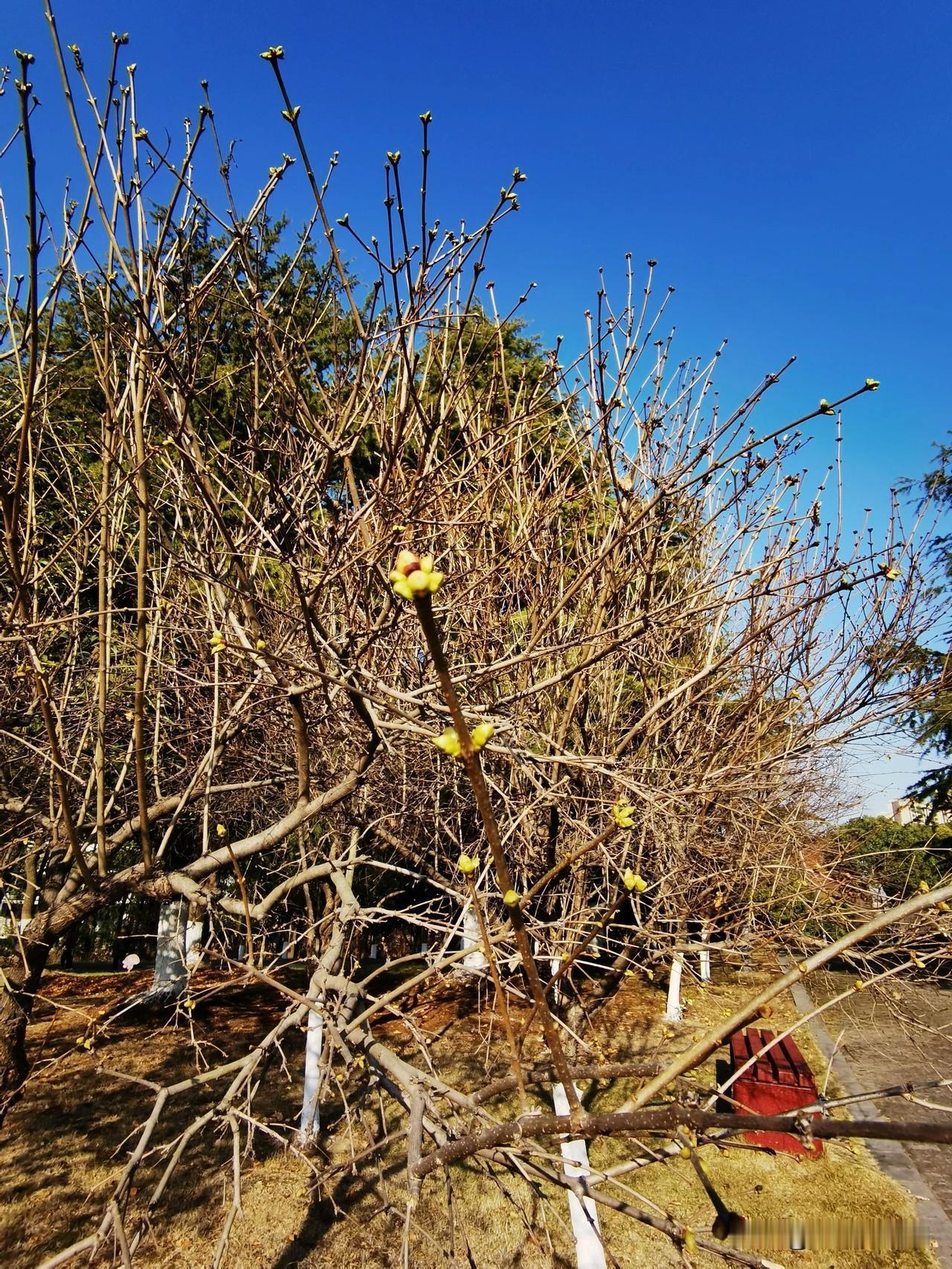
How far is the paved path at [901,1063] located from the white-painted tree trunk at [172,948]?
764 centimetres

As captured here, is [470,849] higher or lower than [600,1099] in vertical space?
higher

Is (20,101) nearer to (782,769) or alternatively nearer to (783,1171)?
(782,769)

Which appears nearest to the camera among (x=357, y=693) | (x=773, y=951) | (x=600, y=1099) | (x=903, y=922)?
(x=357, y=693)

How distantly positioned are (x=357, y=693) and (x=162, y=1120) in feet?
21.2

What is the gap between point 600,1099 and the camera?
6.79 meters

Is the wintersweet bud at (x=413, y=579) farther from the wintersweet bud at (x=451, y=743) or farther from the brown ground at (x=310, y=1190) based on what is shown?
the brown ground at (x=310, y=1190)

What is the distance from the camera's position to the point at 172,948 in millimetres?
9586

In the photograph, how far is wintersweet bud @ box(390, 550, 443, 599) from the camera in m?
0.53

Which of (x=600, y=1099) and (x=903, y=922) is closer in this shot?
(x=903, y=922)

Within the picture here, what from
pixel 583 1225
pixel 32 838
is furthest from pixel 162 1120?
pixel 583 1225

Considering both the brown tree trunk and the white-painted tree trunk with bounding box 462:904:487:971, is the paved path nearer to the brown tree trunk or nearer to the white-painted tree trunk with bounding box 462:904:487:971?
the white-painted tree trunk with bounding box 462:904:487:971

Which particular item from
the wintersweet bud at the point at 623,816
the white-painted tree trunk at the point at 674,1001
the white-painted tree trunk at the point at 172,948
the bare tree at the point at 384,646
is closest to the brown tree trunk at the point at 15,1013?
the bare tree at the point at 384,646

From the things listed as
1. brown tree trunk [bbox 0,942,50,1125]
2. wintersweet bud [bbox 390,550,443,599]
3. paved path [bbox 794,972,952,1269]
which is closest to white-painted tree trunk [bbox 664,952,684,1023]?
paved path [bbox 794,972,952,1269]

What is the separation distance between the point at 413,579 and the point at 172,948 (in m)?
10.8
